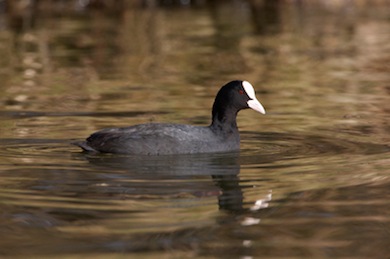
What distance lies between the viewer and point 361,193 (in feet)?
26.2

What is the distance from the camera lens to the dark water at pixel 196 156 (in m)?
6.57

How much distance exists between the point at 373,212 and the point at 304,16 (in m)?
21.5

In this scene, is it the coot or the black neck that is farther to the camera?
the black neck

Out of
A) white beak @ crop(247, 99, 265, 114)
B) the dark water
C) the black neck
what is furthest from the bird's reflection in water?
white beak @ crop(247, 99, 265, 114)

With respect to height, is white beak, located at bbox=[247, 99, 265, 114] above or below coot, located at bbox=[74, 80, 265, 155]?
above

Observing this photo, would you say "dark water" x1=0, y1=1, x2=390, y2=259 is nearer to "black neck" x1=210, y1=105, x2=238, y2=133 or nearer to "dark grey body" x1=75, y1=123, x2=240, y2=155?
"dark grey body" x1=75, y1=123, x2=240, y2=155

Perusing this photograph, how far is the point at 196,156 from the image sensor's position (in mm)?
9719

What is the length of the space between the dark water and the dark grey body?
10 centimetres

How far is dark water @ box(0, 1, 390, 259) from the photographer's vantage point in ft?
21.6

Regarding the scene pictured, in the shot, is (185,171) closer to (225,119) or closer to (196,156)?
(196,156)

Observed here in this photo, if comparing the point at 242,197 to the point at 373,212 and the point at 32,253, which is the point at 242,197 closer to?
the point at 373,212

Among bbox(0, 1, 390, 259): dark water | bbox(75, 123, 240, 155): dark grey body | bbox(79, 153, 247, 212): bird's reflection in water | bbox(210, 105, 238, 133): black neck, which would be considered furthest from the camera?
bbox(210, 105, 238, 133): black neck

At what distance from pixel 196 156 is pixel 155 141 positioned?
402 millimetres

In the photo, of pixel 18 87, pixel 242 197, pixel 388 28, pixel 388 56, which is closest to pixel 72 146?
pixel 242 197
